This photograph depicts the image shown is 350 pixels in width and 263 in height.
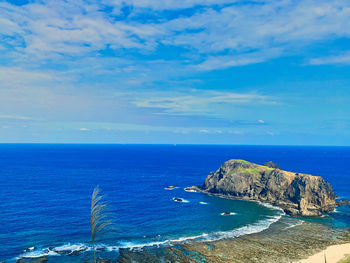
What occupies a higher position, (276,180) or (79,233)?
(276,180)

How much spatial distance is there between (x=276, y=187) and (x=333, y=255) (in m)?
52.6

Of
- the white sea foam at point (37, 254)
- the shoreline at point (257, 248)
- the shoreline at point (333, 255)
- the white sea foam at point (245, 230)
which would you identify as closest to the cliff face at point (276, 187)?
the white sea foam at point (245, 230)

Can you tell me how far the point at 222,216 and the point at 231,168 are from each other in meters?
40.3

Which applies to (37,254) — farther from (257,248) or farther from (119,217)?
(257,248)

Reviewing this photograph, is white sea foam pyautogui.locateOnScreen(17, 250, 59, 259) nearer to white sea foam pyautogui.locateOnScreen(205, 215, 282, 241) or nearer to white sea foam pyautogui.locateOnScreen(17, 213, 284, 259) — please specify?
white sea foam pyautogui.locateOnScreen(17, 213, 284, 259)

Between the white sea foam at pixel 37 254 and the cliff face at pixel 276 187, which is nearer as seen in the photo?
the white sea foam at pixel 37 254

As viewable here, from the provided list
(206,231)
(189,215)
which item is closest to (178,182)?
(189,215)

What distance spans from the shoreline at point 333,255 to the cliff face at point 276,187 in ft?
90.4

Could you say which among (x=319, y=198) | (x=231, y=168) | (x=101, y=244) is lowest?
(x=101, y=244)

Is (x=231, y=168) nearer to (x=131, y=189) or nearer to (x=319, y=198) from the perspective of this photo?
(x=319, y=198)

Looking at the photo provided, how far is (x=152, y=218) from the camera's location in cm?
8375

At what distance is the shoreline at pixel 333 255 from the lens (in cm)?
5616

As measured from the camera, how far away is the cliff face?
325 ft

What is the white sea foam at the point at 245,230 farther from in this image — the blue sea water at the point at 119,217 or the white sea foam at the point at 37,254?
the white sea foam at the point at 37,254
